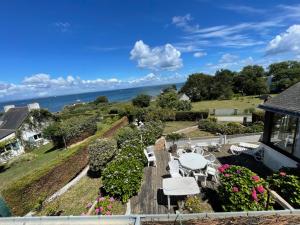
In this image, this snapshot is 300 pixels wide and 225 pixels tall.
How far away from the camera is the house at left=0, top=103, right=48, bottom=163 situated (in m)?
22.5

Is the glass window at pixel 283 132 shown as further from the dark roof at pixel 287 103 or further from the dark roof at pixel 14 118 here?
the dark roof at pixel 14 118

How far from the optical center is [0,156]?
21.9 metres

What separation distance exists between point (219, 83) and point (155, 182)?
57949 mm

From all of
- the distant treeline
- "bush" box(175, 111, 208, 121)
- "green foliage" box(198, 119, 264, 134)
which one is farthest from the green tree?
"green foliage" box(198, 119, 264, 134)

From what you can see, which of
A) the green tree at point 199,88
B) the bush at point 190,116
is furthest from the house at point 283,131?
the green tree at point 199,88

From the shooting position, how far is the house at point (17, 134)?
73.9 ft

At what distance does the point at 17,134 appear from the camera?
23719 mm

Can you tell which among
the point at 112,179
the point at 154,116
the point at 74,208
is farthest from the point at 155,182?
the point at 154,116

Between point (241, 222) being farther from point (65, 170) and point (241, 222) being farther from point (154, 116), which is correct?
point (154, 116)

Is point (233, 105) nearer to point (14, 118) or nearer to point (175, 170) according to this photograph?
point (175, 170)

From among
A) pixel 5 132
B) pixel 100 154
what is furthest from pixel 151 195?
pixel 5 132

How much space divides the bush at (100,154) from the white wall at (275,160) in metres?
8.77

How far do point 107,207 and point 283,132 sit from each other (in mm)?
8626

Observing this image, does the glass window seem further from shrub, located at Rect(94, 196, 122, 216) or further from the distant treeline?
the distant treeline
